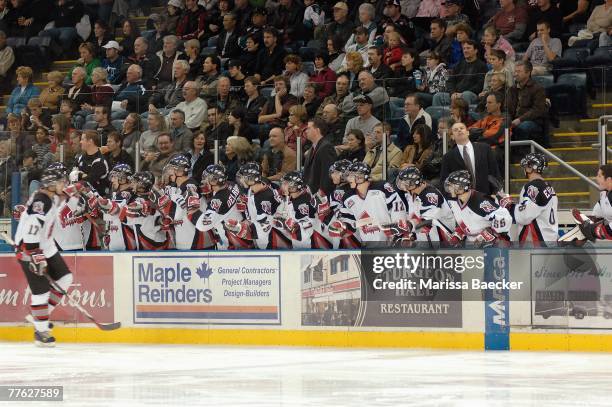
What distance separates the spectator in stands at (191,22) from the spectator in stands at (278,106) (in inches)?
163

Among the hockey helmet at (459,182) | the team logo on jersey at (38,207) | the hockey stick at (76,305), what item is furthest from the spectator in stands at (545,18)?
the team logo on jersey at (38,207)

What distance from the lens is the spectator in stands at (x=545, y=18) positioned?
15.7m

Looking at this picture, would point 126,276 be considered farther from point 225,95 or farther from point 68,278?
point 225,95

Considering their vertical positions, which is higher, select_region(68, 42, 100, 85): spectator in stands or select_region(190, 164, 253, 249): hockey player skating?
select_region(68, 42, 100, 85): spectator in stands

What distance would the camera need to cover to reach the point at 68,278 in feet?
46.5

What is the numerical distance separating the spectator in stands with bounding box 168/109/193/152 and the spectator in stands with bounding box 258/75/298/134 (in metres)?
0.82

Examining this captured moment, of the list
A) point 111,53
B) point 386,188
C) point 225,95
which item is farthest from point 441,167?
point 111,53

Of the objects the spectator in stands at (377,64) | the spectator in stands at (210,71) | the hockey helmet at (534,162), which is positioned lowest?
the hockey helmet at (534,162)

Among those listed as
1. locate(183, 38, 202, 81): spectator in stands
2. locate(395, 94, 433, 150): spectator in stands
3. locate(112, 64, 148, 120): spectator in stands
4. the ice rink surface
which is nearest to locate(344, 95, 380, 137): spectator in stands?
locate(395, 94, 433, 150): spectator in stands

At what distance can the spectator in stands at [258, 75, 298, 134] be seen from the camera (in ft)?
47.4

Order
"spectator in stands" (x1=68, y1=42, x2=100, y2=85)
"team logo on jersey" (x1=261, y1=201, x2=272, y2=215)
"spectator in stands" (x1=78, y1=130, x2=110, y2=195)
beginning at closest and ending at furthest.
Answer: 1. "team logo on jersey" (x1=261, y1=201, x2=272, y2=215)
2. "spectator in stands" (x1=78, y1=130, x2=110, y2=195)
3. "spectator in stands" (x1=68, y1=42, x2=100, y2=85)

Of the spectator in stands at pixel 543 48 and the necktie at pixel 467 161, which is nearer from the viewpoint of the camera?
the necktie at pixel 467 161

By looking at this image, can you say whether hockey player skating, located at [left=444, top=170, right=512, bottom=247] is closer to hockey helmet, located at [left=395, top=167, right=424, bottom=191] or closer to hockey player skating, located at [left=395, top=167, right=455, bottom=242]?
hockey player skating, located at [left=395, top=167, right=455, bottom=242]

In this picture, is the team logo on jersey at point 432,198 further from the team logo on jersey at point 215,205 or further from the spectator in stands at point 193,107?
the spectator in stands at point 193,107
